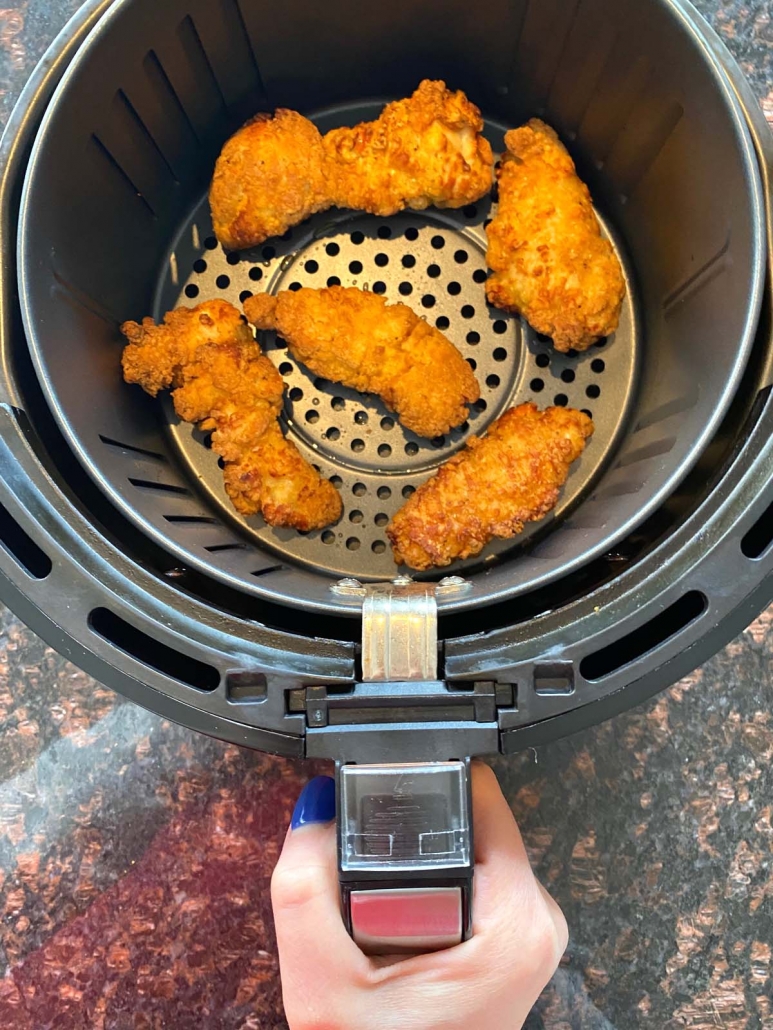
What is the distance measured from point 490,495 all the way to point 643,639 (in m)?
0.22

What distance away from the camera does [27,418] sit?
1.91ft

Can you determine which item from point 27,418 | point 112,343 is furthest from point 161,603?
point 112,343

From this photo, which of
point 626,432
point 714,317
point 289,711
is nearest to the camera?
point 289,711

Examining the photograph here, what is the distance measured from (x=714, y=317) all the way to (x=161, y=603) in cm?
51

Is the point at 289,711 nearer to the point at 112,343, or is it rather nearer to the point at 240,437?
the point at 240,437

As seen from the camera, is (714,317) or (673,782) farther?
(673,782)

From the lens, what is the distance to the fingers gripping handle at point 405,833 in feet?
1.59

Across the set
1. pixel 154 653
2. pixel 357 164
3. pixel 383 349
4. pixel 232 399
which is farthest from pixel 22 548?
pixel 357 164

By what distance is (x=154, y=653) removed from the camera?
22.0 inches

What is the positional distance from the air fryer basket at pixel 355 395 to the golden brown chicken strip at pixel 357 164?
0.05m

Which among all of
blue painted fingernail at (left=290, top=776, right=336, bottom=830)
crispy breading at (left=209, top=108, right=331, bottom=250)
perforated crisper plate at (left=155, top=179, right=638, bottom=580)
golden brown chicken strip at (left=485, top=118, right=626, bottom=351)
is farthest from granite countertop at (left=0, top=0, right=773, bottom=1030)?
crispy breading at (left=209, top=108, right=331, bottom=250)

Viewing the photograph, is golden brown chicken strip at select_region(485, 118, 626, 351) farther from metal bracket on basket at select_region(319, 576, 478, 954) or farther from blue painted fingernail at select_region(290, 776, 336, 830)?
blue painted fingernail at select_region(290, 776, 336, 830)

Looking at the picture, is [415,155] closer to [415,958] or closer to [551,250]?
[551,250]

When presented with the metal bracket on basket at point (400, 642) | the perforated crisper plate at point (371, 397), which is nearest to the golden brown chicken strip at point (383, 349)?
the perforated crisper plate at point (371, 397)
